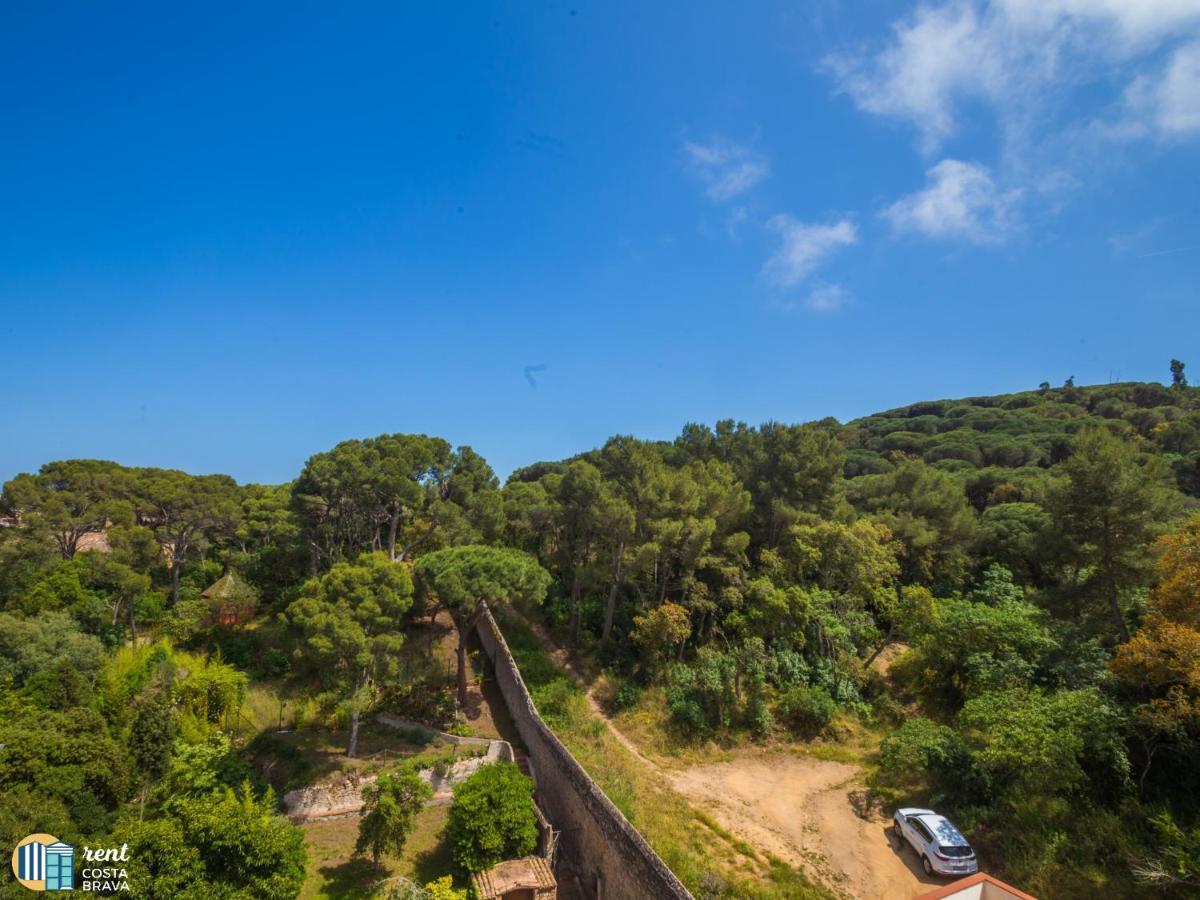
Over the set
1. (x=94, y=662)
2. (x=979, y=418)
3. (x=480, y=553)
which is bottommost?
(x=94, y=662)

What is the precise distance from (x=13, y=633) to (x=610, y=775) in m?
20.4

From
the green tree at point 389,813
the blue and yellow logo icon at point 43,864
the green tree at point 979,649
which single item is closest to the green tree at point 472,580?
the green tree at point 389,813

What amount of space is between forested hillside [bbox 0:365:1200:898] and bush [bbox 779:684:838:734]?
0.33 ft

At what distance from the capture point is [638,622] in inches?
790

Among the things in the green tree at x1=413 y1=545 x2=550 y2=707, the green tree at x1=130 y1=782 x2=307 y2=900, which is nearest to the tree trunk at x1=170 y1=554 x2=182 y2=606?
the green tree at x1=413 y1=545 x2=550 y2=707

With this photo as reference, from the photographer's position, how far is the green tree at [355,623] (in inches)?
565

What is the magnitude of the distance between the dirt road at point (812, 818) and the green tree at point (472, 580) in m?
7.39

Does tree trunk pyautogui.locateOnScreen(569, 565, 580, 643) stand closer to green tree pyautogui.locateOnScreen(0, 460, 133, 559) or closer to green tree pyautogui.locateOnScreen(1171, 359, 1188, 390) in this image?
green tree pyautogui.locateOnScreen(0, 460, 133, 559)

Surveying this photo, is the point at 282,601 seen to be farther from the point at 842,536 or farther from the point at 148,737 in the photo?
the point at 842,536

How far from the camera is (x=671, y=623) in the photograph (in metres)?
18.9

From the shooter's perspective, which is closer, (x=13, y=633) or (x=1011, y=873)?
(x=1011, y=873)

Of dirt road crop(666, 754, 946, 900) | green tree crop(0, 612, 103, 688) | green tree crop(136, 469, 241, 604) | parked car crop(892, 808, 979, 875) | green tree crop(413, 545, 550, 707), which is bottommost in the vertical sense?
dirt road crop(666, 754, 946, 900)

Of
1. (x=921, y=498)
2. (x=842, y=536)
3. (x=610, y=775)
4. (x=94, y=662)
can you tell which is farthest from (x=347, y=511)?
(x=921, y=498)

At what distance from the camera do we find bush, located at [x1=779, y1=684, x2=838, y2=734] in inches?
683
